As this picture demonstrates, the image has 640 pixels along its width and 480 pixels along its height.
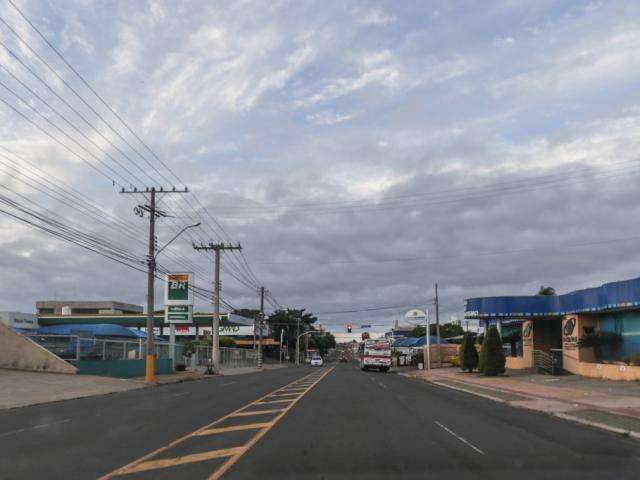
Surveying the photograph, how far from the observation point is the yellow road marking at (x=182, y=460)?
31.6 ft

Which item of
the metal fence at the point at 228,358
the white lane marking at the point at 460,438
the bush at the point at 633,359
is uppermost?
the bush at the point at 633,359

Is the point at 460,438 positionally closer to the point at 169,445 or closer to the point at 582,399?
the point at 169,445

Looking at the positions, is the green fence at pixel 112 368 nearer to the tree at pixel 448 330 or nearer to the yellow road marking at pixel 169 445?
the yellow road marking at pixel 169 445

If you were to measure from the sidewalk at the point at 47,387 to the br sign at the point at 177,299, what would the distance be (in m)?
14.4

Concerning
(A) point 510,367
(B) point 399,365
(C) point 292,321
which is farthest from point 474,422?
(C) point 292,321

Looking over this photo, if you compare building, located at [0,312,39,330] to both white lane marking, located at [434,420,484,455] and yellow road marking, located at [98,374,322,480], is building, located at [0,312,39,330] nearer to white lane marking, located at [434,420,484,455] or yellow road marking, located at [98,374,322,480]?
yellow road marking, located at [98,374,322,480]

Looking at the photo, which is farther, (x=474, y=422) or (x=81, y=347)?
(x=81, y=347)

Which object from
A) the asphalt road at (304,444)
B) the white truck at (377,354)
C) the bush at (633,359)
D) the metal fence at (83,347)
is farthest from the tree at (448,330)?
the asphalt road at (304,444)

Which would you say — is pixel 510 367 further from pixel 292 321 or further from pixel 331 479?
pixel 292 321

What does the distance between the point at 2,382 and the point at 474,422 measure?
847 inches

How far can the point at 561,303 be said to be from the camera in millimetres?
41812

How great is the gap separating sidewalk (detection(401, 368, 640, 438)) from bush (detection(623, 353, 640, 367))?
4.67ft

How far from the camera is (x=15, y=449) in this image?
11711 mm

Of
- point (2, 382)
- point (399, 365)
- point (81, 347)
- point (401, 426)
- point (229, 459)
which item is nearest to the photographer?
point (229, 459)
